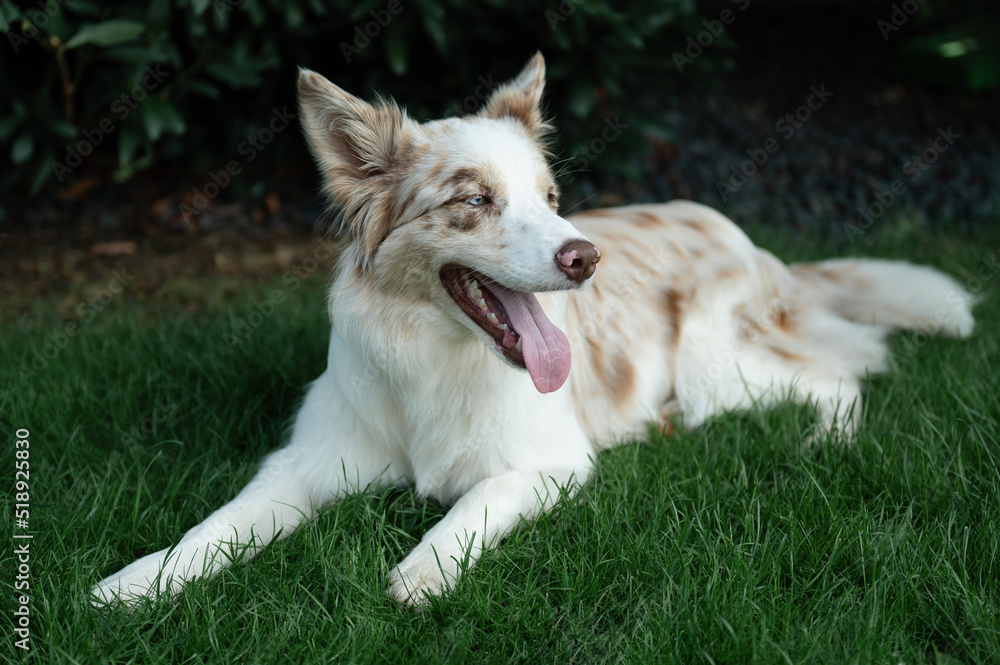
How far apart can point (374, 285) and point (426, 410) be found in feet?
1.54

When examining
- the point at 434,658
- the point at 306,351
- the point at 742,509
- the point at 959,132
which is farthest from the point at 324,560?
the point at 959,132

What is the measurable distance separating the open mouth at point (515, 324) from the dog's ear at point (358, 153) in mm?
327

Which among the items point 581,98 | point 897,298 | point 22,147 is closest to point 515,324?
point 897,298

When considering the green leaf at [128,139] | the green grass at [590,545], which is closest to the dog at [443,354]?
the green grass at [590,545]

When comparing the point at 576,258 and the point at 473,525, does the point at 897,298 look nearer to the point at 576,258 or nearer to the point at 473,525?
the point at 576,258

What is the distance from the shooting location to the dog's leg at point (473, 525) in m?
2.49

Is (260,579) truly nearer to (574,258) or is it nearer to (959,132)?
(574,258)

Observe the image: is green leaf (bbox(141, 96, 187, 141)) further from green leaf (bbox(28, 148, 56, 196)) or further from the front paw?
the front paw

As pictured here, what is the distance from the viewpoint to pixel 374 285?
109 inches

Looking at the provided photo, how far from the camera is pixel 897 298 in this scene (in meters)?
4.26

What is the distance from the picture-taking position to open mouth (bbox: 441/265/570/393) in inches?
104

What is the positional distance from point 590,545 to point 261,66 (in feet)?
13.1

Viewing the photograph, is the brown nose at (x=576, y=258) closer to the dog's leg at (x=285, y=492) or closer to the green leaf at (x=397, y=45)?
the dog's leg at (x=285, y=492)

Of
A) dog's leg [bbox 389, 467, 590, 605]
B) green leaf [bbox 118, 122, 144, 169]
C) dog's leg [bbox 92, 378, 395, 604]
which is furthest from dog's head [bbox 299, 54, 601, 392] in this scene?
green leaf [bbox 118, 122, 144, 169]
